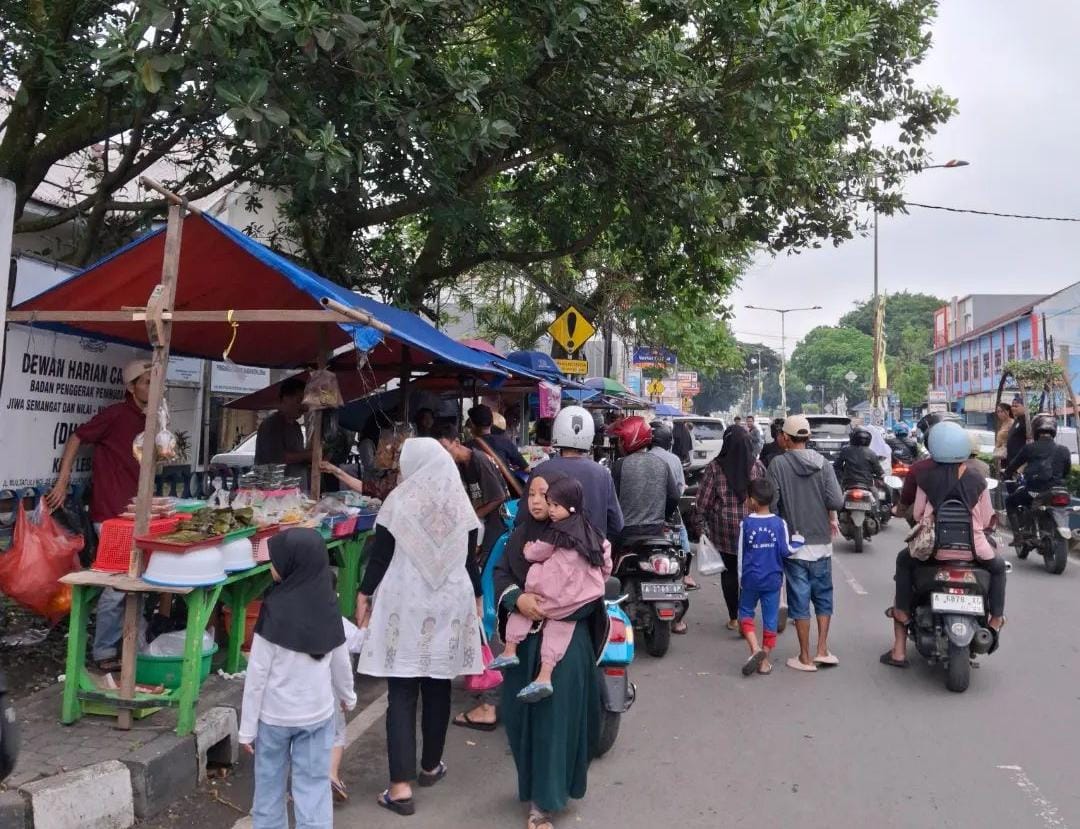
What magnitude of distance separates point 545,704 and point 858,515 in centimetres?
853

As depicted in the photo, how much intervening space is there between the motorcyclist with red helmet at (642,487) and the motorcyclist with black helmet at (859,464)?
17.7 ft

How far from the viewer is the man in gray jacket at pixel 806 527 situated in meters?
6.29

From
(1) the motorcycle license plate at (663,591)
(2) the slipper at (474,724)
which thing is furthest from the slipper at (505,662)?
(1) the motorcycle license plate at (663,591)

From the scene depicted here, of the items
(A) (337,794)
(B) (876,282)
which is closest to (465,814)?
(A) (337,794)

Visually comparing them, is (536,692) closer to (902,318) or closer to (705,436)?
(705,436)

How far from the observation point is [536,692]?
367 centimetres

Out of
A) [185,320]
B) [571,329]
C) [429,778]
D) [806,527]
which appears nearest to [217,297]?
[185,320]

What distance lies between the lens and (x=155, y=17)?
16.3 feet

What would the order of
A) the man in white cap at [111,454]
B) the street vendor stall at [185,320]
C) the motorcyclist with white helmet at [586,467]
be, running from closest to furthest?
the street vendor stall at [185,320], the motorcyclist with white helmet at [586,467], the man in white cap at [111,454]

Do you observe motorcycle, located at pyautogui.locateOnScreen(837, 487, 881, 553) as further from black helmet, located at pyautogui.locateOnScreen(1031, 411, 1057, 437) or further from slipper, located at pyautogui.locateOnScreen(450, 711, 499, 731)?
slipper, located at pyautogui.locateOnScreen(450, 711, 499, 731)

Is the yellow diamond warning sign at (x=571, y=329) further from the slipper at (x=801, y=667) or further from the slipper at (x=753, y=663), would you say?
the slipper at (x=753, y=663)

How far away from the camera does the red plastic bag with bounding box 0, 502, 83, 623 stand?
4836 millimetres

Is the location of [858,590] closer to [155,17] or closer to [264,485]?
[264,485]

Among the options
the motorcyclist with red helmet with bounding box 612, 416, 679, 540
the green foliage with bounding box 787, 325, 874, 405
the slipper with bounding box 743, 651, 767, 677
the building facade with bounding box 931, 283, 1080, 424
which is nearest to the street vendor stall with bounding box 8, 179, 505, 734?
the motorcyclist with red helmet with bounding box 612, 416, 679, 540
